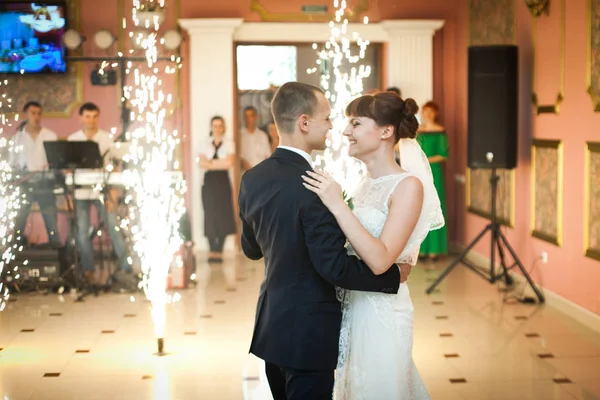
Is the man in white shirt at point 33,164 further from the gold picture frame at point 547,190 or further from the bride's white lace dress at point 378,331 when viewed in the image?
the bride's white lace dress at point 378,331

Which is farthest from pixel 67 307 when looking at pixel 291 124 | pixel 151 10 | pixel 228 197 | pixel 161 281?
pixel 291 124

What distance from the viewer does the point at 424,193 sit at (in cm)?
302

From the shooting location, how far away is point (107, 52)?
30.8 ft

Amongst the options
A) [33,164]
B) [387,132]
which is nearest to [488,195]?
[33,164]

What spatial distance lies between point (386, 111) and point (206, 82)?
6705 millimetres

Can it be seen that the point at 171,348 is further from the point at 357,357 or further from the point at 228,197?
the point at 228,197

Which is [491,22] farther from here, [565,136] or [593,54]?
[593,54]

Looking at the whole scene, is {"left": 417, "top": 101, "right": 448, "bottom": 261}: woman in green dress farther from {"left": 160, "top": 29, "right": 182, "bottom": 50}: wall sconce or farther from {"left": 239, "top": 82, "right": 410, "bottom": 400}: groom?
{"left": 239, "top": 82, "right": 410, "bottom": 400}: groom

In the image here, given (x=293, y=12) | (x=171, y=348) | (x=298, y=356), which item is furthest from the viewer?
(x=293, y=12)

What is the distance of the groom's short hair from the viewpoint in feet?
8.57

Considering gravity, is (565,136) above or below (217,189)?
above

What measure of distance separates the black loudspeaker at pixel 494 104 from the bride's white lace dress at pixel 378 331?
430 cm

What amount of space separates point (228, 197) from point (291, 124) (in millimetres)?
6509

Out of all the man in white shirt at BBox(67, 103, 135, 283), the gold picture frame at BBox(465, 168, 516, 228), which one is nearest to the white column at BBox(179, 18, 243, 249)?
the man in white shirt at BBox(67, 103, 135, 283)
